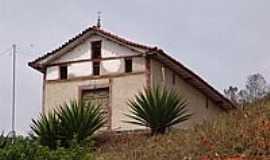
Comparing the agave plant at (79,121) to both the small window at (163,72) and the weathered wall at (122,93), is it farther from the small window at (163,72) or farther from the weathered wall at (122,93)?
the small window at (163,72)

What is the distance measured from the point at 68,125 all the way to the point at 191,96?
30.9 ft

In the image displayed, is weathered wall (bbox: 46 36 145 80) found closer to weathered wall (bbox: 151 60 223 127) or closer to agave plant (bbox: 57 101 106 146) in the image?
weathered wall (bbox: 151 60 223 127)

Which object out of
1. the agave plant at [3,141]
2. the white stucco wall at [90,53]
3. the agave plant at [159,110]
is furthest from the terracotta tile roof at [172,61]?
the agave plant at [3,141]

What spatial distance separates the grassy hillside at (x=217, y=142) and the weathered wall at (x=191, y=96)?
6.81 m

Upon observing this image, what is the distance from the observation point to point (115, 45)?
2939 centimetres

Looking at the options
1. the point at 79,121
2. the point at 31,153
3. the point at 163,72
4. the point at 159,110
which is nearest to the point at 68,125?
the point at 79,121

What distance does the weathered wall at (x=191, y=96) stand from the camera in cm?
2897

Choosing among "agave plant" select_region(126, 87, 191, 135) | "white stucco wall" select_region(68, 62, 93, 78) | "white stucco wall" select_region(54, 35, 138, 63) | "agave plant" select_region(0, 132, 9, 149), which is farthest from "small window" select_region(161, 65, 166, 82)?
"agave plant" select_region(0, 132, 9, 149)

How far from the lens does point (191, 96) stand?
105ft

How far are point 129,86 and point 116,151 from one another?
737cm

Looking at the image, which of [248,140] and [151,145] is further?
[151,145]

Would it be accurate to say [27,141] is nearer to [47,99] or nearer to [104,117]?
[104,117]

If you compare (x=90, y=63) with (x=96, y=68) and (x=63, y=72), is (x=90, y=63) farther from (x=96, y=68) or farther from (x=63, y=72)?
(x=63, y=72)

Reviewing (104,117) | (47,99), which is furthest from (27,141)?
(47,99)
